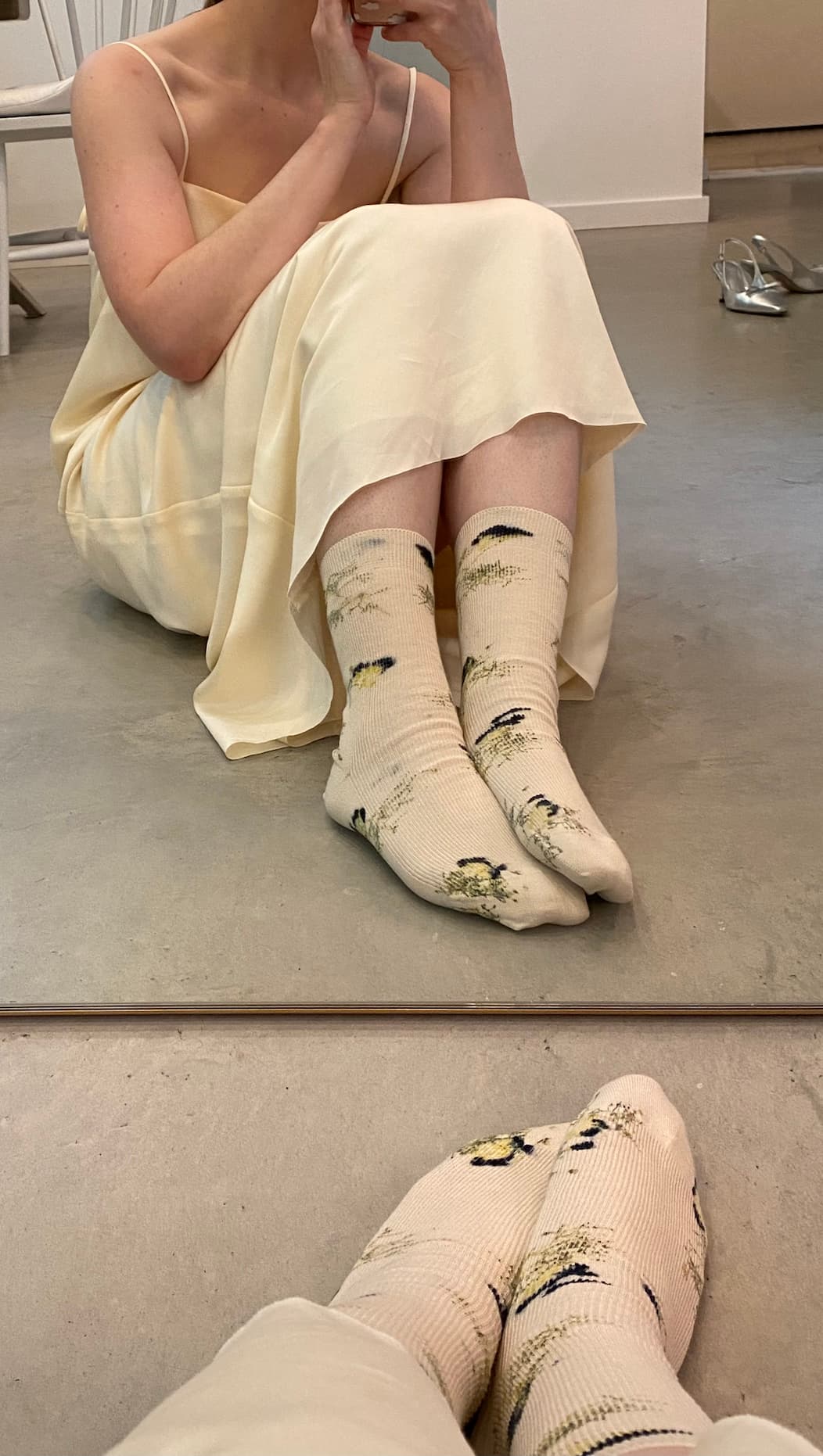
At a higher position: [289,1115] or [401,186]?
[401,186]

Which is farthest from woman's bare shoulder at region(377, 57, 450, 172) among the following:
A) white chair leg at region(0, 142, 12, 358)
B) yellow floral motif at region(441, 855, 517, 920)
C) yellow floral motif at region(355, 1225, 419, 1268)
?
white chair leg at region(0, 142, 12, 358)

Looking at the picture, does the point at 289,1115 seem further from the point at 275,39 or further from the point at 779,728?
the point at 275,39

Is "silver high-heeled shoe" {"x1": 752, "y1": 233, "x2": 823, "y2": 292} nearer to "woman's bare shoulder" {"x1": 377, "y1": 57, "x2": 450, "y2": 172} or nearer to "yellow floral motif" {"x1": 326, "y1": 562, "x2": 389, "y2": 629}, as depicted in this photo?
"woman's bare shoulder" {"x1": 377, "y1": 57, "x2": 450, "y2": 172}

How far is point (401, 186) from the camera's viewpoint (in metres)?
1.25

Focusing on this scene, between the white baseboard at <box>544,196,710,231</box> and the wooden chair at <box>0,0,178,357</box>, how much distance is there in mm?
1281

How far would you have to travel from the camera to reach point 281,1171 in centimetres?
64

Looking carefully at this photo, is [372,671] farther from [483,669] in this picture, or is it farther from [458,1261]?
[458,1261]

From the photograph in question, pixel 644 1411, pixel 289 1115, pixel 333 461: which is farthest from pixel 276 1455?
pixel 333 461

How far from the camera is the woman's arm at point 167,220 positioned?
0.99m

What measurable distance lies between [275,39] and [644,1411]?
1.10 m

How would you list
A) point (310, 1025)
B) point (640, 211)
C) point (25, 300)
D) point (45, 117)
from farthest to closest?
1. point (640, 211)
2. point (25, 300)
3. point (45, 117)
4. point (310, 1025)

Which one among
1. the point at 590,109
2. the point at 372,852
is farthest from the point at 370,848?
the point at 590,109

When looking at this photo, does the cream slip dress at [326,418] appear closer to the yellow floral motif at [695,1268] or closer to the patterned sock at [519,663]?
the patterned sock at [519,663]

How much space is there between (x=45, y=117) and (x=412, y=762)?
2168 millimetres
